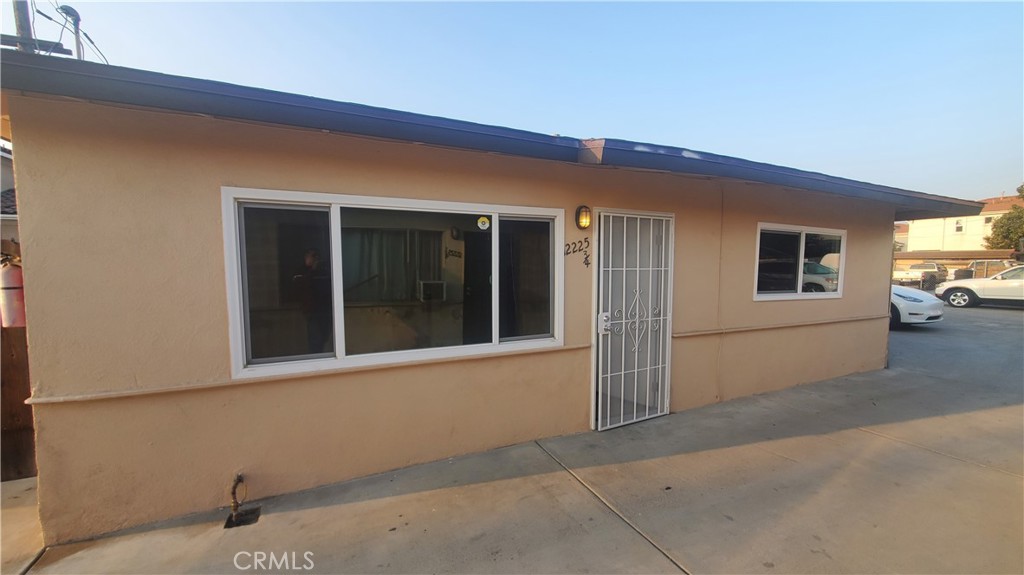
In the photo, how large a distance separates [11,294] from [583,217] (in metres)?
4.53

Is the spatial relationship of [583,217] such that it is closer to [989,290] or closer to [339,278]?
[339,278]

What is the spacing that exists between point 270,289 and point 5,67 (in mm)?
1682

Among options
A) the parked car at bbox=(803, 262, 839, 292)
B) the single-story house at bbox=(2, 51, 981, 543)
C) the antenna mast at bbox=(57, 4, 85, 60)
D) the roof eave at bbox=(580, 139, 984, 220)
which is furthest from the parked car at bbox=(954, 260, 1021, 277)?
the antenna mast at bbox=(57, 4, 85, 60)

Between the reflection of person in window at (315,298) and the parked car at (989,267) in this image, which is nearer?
the reflection of person in window at (315,298)

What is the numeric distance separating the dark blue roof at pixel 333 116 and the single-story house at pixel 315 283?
0.05 feet

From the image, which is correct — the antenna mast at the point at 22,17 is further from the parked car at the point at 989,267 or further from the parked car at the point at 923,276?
the parked car at the point at 989,267

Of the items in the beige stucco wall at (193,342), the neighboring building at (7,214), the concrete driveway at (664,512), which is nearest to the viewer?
the concrete driveway at (664,512)

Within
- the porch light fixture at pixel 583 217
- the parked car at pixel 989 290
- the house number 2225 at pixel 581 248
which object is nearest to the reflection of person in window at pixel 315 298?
the house number 2225 at pixel 581 248

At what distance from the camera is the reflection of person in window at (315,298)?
3.06m

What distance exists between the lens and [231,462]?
2.90m

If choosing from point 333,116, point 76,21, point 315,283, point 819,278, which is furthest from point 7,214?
point 819,278

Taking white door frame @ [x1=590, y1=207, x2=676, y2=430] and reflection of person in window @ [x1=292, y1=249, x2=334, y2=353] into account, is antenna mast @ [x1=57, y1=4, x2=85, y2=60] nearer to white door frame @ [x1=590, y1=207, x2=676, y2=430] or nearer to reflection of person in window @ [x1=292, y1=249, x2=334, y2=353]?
reflection of person in window @ [x1=292, y1=249, x2=334, y2=353]

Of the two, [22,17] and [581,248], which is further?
[581,248]

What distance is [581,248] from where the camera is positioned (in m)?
3.94
